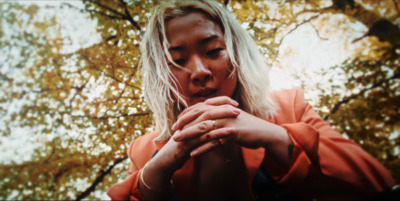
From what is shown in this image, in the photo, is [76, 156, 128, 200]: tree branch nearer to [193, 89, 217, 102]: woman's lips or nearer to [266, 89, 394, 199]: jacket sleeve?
[193, 89, 217, 102]: woman's lips

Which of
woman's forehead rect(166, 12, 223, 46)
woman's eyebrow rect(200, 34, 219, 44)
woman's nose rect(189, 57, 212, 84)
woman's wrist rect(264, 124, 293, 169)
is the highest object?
woman's forehead rect(166, 12, 223, 46)

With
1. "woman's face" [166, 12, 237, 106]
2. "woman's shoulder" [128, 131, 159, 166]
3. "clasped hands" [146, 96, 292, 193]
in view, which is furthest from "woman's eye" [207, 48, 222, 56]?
"woman's shoulder" [128, 131, 159, 166]

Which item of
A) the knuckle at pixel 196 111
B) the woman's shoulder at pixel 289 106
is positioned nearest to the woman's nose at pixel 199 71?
the knuckle at pixel 196 111

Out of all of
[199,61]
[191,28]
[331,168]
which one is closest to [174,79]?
[199,61]

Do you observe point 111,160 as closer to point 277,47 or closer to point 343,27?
point 277,47

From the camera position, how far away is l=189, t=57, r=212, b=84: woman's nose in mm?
1019

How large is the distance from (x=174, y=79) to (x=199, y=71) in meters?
0.25

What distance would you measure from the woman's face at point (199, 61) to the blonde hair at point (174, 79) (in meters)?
0.06

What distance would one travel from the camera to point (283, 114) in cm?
120

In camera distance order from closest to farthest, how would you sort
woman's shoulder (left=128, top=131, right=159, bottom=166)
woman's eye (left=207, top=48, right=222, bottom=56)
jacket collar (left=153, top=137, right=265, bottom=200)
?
jacket collar (left=153, top=137, right=265, bottom=200) < woman's eye (left=207, top=48, right=222, bottom=56) < woman's shoulder (left=128, top=131, right=159, bottom=166)

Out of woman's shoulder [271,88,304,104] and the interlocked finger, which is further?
woman's shoulder [271,88,304,104]

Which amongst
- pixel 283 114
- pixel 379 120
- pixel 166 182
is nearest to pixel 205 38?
pixel 283 114

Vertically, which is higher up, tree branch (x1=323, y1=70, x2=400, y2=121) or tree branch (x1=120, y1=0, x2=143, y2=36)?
tree branch (x1=120, y1=0, x2=143, y2=36)

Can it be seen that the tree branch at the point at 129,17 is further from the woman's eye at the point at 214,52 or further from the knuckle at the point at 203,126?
the knuckle at the point at 203,126
